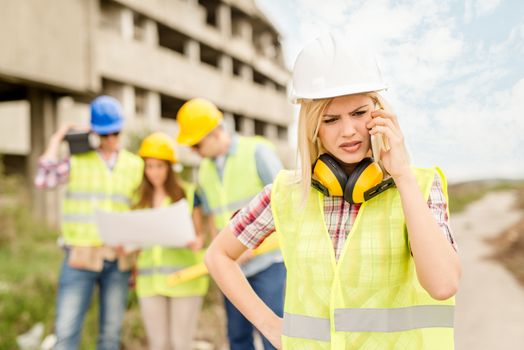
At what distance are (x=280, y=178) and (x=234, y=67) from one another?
85.9ft

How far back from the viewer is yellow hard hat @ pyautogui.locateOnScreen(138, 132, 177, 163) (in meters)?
3.87

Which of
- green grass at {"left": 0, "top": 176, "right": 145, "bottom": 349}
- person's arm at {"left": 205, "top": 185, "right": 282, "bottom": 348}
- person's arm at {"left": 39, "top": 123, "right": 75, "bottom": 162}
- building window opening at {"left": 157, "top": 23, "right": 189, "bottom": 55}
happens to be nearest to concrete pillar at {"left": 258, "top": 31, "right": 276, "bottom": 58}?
building window opening at {"left": 157, "top": 23, "right": 189, "bottom": 55}

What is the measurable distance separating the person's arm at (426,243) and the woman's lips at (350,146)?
0.56ft

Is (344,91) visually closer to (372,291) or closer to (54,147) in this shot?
(372,291)

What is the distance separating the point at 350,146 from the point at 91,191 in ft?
9.23

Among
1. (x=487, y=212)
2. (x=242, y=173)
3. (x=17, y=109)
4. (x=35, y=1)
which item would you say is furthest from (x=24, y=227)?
(x=487, y=212)

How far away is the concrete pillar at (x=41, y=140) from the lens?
13.4 meters

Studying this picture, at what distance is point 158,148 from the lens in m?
3.88

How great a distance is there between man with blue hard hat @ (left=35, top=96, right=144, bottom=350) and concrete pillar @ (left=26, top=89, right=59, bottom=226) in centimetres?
1006

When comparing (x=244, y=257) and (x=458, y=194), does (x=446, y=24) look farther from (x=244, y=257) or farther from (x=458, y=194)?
(x=458, y=194)

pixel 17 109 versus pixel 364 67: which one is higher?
pixel 17 109

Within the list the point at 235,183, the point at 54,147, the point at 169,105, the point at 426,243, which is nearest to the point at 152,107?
the point at 169,105

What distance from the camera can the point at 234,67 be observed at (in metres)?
27.4

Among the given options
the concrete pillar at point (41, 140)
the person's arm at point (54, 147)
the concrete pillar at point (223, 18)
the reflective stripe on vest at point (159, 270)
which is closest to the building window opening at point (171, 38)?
the concrete pillar at point (223, 18)
